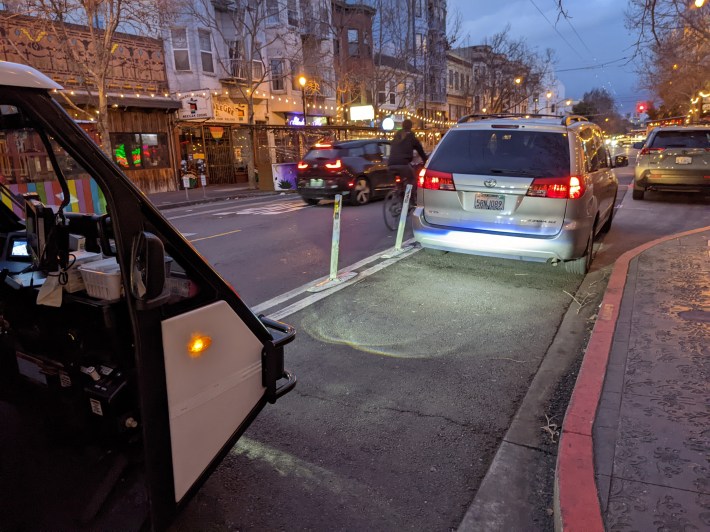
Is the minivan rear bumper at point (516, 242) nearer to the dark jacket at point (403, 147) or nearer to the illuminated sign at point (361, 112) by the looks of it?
the dark jacket at point (403, 147)

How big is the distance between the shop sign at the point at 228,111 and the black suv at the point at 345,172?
14260 mm

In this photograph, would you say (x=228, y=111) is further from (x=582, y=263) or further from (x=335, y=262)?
(x=582, y=263)

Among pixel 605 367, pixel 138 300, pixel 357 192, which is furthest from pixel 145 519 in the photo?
pixel 357 192

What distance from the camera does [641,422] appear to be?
3.22 metres

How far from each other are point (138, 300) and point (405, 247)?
22.8ft

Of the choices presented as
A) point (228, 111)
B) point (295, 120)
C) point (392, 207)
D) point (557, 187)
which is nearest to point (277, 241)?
point (392, 207)

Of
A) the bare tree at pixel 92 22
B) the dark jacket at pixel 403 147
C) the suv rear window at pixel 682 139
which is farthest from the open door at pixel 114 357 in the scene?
the bare tree at pixel 92 22

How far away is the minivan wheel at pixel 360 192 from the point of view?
1458 cm

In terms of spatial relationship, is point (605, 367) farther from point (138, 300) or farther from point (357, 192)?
point (357, 192)

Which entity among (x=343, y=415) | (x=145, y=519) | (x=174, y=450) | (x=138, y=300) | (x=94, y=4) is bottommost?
(x=343, y=415)

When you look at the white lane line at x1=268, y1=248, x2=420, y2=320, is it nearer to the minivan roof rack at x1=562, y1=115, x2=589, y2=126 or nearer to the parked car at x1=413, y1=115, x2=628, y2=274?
the parked car at x1=413, y1=115, x2=628, y2=274

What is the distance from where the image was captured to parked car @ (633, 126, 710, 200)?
12.5m

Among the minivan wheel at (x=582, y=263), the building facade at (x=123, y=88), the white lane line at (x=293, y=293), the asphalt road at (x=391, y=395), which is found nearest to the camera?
the asphalt road at (x=391, y=395)

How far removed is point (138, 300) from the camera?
1.97m
